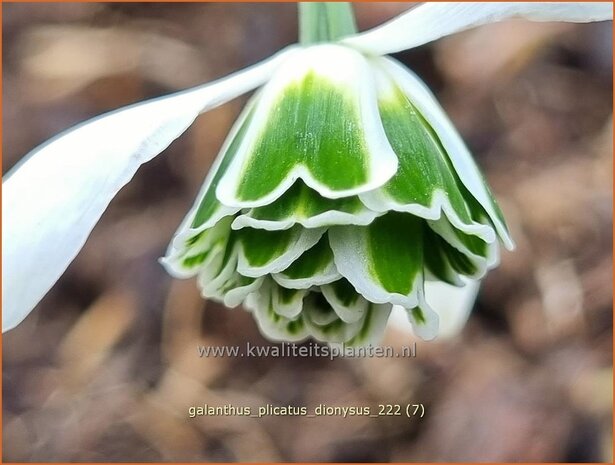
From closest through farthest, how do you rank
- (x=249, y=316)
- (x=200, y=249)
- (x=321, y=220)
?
1. (x=321, y=220)
2. (x=200, y=249)
3. (x=249, y=316)

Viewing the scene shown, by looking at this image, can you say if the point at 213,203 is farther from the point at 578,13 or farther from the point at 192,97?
the point at 578,13

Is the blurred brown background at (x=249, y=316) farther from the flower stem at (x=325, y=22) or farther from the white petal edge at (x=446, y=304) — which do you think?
the flower stem at (x=325, y=22)

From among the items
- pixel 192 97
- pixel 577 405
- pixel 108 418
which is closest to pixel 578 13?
pixel 192 97

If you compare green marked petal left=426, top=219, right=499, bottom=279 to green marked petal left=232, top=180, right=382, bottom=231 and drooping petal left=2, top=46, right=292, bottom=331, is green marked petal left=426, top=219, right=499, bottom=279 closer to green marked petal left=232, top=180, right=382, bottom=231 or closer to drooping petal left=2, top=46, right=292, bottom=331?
green marked petal left=232, top=180, right=382, bottom=231

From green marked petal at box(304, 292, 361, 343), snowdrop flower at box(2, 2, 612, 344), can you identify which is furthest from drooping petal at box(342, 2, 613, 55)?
green marked petal at box(304, 292, 361, 343)

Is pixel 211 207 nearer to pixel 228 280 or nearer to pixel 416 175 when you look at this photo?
pixel 228 280

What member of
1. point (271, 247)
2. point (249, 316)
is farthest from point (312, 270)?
point (249, 316)

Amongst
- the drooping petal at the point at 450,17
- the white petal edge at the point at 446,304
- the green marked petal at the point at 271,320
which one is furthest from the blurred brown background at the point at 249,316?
the drooping petal at the point at 450,17
